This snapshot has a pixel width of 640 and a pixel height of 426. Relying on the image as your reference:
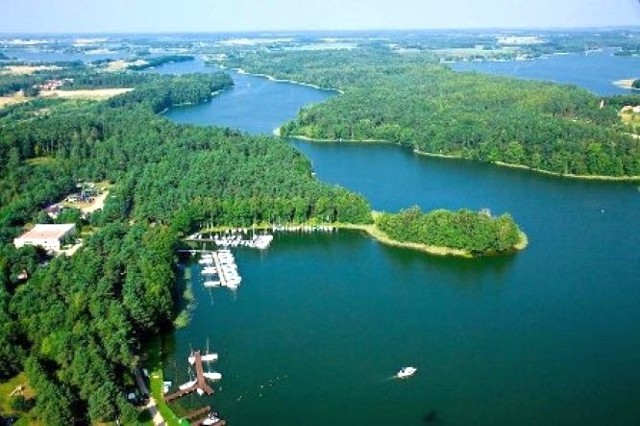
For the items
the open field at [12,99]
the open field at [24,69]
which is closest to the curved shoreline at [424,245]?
the open field at [12,99]

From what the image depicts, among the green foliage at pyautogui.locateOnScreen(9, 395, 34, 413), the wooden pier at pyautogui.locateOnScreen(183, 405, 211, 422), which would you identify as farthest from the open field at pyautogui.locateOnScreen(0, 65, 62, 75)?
the wooden pier at pyautogui.locateOnScreen(183, 405, 211, 422)

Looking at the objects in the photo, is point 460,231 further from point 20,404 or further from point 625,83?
point 625,83

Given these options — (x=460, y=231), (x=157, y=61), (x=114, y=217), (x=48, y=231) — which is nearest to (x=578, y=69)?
(x=157, y=61)

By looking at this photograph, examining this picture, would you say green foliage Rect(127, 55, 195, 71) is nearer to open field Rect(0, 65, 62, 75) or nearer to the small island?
open field Rect(0, 65, 62, 75)

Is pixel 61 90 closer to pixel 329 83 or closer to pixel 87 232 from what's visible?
pixel 329 83

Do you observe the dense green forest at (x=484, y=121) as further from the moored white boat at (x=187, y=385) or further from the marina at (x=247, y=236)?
the moored white boat at (x=187, y=385)

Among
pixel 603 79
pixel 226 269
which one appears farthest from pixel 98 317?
pixel 603 79
